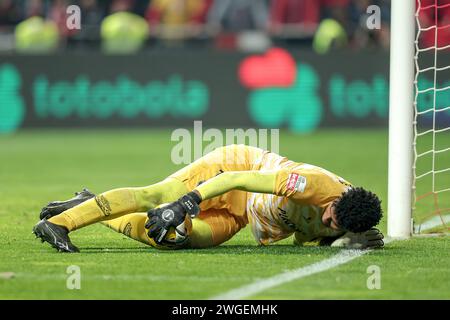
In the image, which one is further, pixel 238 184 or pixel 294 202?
pixel 294 202

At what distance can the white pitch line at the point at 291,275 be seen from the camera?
19.9 feet

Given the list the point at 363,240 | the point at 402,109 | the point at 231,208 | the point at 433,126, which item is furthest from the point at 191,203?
the point at 433,126

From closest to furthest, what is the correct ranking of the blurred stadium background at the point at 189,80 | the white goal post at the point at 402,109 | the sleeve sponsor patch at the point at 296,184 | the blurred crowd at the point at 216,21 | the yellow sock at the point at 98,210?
the sleeve sponsor patch at the point at 296,184
the yellow sock at the point at 98,210
the white goal post at the point at 402,109
the blurred stadium background at the point at 189,80
the blurred crowd at the point at 216,21

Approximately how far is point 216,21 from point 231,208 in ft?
45.3

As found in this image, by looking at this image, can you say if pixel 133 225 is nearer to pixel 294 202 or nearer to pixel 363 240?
pixel 294 202

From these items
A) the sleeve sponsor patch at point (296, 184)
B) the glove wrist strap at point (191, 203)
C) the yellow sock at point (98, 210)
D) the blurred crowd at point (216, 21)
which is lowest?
the yellow sock at point (98, 210)

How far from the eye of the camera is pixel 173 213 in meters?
6.92

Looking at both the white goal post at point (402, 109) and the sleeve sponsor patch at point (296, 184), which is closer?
the sleeve sponsor patch at point (296, 184)

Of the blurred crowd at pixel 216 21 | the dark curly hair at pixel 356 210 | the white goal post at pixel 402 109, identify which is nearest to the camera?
the dark curly hair at pixel 356 210

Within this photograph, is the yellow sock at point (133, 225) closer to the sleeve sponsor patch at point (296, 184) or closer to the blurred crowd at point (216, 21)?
the sleeve sponsor patch at point (296, 184)

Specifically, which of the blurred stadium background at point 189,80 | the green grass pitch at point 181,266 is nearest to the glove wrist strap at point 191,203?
the green grass pitch at point 181,266

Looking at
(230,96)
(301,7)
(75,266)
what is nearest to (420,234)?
(75,266)

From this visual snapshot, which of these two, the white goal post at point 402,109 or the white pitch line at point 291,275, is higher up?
the white goal post at point 402,109

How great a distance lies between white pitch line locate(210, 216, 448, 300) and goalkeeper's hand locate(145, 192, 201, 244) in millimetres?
728
